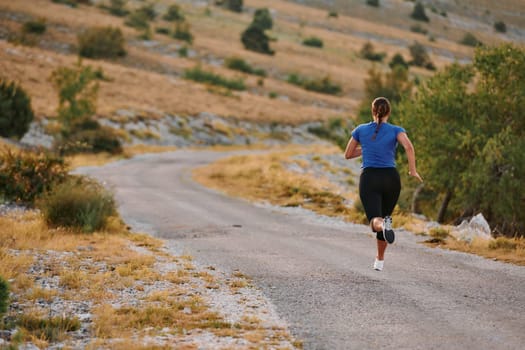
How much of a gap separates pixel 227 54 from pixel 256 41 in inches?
278

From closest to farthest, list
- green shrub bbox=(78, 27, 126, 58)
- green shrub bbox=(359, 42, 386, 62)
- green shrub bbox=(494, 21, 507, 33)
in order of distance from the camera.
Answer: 1. green shrub bbox=(494, 21, 507, 33)
2. green shrub bbox=(78, 27, 126, 58)
3. green shrub bbox=(359, 42, 386, 62)

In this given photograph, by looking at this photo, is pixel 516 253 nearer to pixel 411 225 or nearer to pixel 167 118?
pixel 411 225

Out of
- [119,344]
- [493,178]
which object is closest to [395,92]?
[493,178]

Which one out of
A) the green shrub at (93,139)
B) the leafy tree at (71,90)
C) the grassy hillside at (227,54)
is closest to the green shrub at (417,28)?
the grassy hillside at (227,54)

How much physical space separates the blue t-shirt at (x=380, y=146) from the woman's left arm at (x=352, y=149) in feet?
0.82

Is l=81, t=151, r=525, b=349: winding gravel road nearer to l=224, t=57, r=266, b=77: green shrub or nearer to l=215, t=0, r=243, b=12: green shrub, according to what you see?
l=224, t=57, r=266, b=77: green shrub

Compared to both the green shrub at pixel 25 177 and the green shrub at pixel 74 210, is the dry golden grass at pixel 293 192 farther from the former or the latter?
the green shrub at pixel 25 177

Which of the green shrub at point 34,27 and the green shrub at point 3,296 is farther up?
the green shrub at point 3,296

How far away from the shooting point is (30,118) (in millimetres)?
39188

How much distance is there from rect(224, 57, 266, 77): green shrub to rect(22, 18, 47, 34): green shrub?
21.3 m

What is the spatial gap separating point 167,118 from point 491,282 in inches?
1880

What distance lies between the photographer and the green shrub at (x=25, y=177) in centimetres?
1820

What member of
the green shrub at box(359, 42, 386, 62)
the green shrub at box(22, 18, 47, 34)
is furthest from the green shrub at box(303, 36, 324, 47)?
the green shrub at box(22, 18, 47, 34)

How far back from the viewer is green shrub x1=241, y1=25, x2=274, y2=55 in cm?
9031
